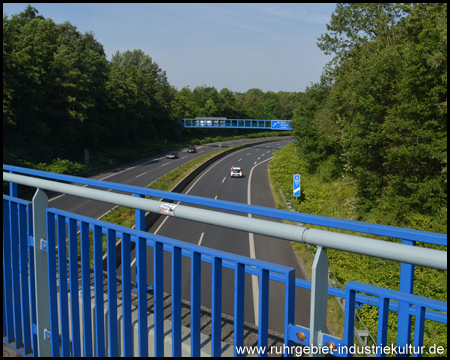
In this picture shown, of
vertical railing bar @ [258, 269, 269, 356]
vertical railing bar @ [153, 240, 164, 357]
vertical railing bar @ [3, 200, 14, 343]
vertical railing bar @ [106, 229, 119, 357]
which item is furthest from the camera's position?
vertical railing bar @ [3, 200, 14, 343]

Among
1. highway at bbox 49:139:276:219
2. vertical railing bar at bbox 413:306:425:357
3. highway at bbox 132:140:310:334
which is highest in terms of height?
vertical railing bar at bbox 413:306:425:357

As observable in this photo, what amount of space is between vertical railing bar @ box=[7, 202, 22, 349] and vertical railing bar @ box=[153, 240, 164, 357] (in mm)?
1635

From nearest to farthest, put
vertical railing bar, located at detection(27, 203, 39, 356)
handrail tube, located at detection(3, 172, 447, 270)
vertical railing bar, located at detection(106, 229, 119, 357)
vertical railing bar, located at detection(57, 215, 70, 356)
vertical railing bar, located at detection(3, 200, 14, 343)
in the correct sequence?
1. handrail tube, located at detection(3, 172, 447, 270)
2. vertical railing bar, located at detection(106, 229, 119, 357)
3. vertical railing bar, located at detection(57, 215, 70, 356)
4. vertical railing bar, located at detection(27, 203, 39, 356)
5. vertical railing bar, located at detection(3, 200, 14, 343)

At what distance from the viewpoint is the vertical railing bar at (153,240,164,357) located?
2.29 m

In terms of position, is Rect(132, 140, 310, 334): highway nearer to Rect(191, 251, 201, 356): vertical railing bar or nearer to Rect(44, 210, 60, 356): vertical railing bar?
Rect(44, 210, 60, 356): vertical railing bar

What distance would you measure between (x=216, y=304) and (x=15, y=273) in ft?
7.01

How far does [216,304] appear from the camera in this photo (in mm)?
2072

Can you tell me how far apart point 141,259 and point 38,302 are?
1.15 m

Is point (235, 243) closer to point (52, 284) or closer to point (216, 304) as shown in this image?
point (52, 284)

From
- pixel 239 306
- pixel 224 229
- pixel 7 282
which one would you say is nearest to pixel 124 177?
pixel 224 229

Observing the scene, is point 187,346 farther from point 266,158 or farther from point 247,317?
point 266,158

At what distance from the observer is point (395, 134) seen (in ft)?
59.2

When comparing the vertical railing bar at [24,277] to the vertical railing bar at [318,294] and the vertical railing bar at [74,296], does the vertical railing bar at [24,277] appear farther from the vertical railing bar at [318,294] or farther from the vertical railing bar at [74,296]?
the vertical railing bar at [318,294]

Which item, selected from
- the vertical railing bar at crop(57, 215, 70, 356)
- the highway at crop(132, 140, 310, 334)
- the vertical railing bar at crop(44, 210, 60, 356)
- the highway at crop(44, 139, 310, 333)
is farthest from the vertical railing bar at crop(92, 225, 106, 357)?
the highway at crop(44, 139, 310, 333)
